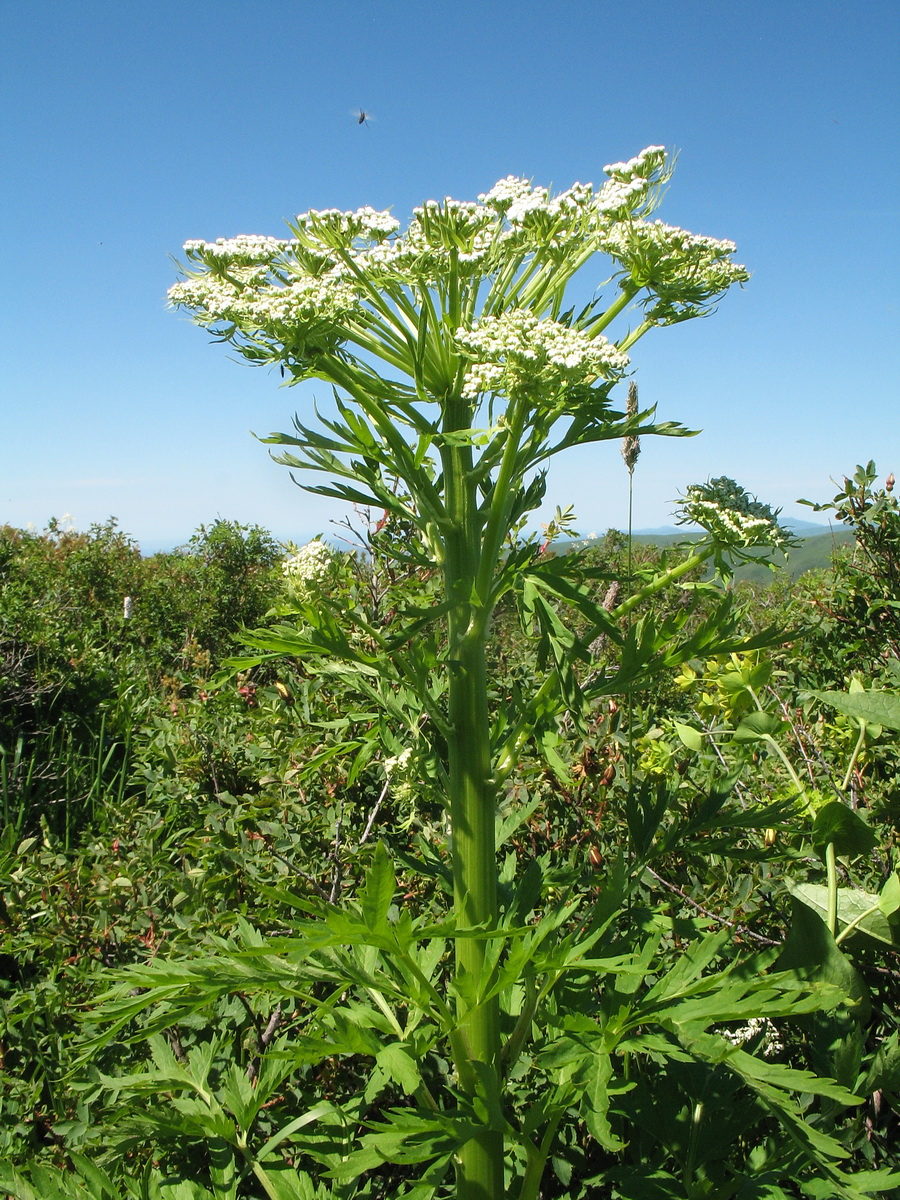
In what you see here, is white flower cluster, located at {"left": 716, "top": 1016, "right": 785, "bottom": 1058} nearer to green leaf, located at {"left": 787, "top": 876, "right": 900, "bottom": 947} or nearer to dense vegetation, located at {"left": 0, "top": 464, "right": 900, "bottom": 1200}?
dense vegetation, located at {"left": 0, "top": 464, "right": 900, "bottom": 1200}

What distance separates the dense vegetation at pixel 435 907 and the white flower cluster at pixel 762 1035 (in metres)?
0.02

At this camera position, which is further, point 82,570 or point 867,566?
point 82,570

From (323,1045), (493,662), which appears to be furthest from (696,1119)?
(493,662)

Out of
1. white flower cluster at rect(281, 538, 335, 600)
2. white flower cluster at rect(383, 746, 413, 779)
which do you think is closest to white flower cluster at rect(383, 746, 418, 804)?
white flower cluster at rect(383, 746, 413, 779)

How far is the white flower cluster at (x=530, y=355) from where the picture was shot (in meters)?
1.50

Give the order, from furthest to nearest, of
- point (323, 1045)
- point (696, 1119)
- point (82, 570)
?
point (82, 570) → point (696, 1119) → point (323, 1045)

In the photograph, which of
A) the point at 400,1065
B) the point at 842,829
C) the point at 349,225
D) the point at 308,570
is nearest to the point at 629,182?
the point at 349,225

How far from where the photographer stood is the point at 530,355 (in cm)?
147

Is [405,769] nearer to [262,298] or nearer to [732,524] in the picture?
[732,524]

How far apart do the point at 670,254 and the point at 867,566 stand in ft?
7.15

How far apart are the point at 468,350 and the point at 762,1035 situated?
1784 millimetres

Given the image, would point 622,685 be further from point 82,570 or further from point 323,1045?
point 82,570

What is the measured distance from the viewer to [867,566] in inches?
132

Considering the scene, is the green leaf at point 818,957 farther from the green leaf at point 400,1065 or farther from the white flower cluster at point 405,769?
the white flower cluster at point 405,769
